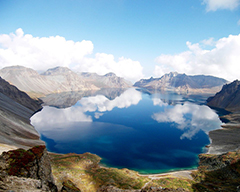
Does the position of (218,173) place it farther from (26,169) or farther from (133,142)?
(26,169)

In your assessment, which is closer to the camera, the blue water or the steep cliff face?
the steep cliff face

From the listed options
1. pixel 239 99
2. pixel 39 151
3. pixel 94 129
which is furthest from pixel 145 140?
pixel 239 99

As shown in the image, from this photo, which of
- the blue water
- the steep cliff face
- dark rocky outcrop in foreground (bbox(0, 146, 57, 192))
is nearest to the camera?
dark rocky outcrop in foreground (bbox(0, 146, 57, 192))

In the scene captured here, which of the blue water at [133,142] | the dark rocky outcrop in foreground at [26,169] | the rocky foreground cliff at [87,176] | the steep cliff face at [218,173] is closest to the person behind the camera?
the dark rocky outcrop in foreground at [26,169]

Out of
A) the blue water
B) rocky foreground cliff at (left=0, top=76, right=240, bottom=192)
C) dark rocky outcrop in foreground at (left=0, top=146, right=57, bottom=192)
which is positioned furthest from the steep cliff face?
dark rocky outcrop in foreground at (left=0, top=146, right=57, bottom=192)

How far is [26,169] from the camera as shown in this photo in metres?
17.5

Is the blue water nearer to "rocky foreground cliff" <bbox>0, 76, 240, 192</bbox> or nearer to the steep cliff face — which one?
"rocky foreground cliff" <bbox>0, 76, 240, 192</bbox>

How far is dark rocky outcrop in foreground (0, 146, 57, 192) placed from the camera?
14.7m

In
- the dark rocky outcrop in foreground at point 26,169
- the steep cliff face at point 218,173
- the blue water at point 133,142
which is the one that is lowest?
the blue water at point 133,142

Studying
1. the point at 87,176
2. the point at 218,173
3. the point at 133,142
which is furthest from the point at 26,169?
the point at 133,142

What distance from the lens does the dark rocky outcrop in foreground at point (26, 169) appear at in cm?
1468

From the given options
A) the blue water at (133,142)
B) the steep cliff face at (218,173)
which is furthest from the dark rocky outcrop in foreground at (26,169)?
the blue water at (133,142)

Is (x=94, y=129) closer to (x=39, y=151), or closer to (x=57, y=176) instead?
(x=57, y=176)

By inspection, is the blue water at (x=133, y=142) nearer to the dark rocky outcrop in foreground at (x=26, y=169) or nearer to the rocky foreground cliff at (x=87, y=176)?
the rocky foreground cliff at (x=87, y=176)
